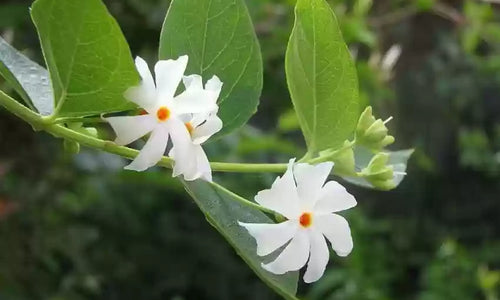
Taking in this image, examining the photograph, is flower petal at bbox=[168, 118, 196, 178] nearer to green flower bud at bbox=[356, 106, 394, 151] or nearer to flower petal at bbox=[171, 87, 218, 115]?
flower petal at bbox=[171, 87, 218, 115]

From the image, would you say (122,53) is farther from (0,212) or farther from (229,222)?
(0,212)

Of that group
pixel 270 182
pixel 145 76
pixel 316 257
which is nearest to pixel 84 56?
pixel 145 76

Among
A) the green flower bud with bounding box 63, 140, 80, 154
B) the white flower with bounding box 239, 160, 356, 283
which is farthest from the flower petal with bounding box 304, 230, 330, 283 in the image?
the green flower bud with bounding box 63, 140, 80, 154

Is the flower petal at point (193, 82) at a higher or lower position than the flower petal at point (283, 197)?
higher

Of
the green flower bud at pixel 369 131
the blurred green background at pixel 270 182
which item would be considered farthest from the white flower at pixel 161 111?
the blurred green background at pixel 270 182

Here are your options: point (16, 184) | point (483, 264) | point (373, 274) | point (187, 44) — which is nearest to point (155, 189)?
point (16, 184)

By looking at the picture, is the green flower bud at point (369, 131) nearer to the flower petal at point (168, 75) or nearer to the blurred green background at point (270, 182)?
the flower petal at point (168, 75)
